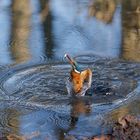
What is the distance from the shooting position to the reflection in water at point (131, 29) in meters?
9.48

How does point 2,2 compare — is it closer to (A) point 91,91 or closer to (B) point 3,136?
(A) point 91,91

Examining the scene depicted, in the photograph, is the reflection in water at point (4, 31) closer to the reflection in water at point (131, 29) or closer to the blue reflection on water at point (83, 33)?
the blue reflection on water at point (83, 33)

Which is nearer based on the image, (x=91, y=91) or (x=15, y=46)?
(x=91, y=91)

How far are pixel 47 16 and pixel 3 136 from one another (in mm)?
7238

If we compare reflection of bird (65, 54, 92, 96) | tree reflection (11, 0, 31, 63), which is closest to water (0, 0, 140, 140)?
tree reflection (11, 0, 31, 63)

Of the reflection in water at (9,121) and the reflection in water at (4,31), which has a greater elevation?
the reflection in water at (9,121)

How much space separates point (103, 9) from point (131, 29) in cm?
241

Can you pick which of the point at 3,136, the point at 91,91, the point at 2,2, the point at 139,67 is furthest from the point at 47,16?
the point at 3,136

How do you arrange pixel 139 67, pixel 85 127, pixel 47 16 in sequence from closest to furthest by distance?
pixel 85 127
pixel 139 67
pixel 47 16

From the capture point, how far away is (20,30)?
11.4m

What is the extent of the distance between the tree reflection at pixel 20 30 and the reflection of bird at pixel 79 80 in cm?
206

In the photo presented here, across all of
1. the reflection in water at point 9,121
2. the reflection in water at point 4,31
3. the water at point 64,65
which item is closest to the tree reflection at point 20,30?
the water at point 64,65

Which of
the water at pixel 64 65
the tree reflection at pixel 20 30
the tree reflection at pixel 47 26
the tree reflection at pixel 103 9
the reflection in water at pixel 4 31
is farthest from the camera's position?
the tree reflection at pixel 103 9

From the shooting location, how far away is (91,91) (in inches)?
301
